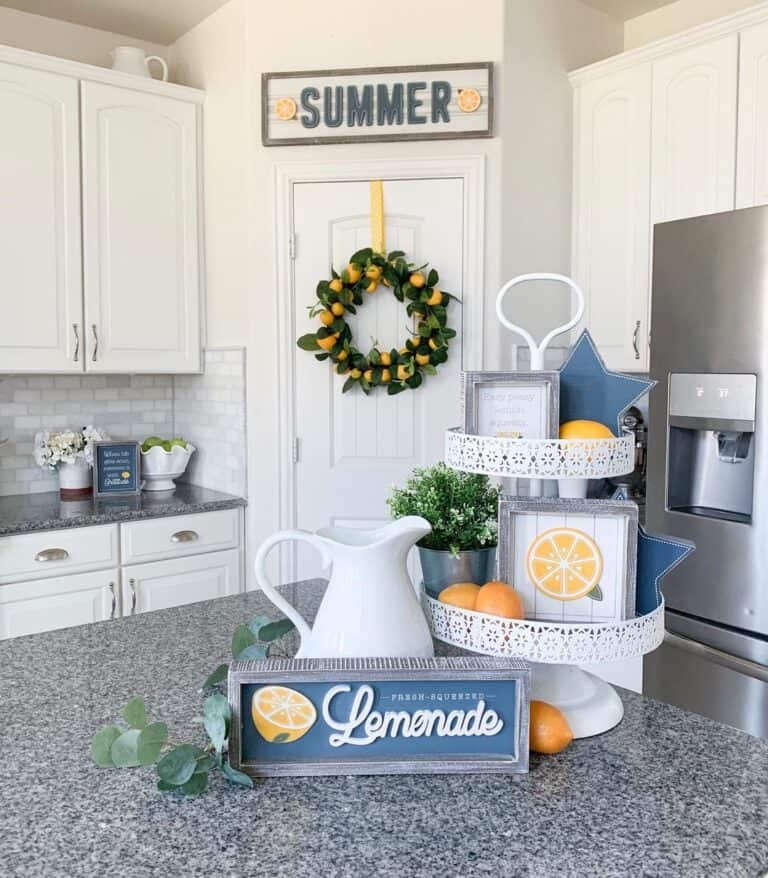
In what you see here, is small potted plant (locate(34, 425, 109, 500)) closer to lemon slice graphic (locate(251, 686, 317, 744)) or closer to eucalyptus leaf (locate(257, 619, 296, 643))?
eucalyptus leaf (locate(257, 619, 296, 643))

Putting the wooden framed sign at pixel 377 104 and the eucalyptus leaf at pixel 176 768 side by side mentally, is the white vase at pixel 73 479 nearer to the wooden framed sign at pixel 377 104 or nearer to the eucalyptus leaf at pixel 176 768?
the wooden framed sign at pixel 377 104

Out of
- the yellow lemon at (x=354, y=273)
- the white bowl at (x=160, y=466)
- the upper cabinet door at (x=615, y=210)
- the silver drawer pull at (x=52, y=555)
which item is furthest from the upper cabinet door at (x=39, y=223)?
the upper cabinet door at (x=615, y=210)

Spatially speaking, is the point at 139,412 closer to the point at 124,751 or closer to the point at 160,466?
the point at 160,466

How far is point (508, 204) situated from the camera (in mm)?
2828

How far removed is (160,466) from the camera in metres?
Answer: 3.26

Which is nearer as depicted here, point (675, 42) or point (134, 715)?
point (134, 715)

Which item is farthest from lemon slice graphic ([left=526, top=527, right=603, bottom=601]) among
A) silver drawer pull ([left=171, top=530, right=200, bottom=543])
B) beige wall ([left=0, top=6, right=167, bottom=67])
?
beige wall ([left=0, top=6, right=167, bottom=67])

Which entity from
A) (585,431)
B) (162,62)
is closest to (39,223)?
(162,62)

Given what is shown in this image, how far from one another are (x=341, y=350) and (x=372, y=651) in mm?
1971

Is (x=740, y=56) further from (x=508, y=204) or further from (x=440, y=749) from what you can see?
(x=440, y=749)

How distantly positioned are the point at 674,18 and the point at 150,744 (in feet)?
10.2

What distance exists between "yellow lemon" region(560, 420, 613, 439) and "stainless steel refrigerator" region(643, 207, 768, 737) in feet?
3.38

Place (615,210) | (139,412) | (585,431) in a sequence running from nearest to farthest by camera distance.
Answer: (585,431) < (615,210) < (139,412)

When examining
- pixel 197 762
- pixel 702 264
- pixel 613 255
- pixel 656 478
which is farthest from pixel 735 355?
pixel 197 762
